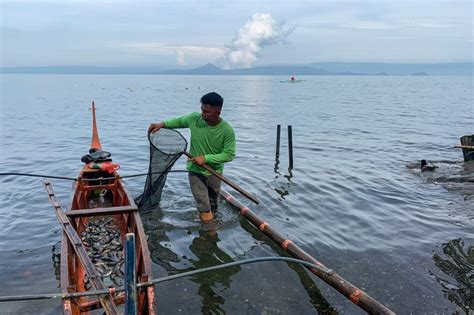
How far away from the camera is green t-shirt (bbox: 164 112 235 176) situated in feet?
27.1

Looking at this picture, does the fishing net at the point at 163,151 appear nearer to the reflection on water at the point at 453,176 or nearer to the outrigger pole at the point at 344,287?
the outrigger pole at the point at 344,287

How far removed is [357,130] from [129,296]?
3050cm

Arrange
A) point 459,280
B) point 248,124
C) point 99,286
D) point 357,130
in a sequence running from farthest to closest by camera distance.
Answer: point 248,124 < point 357,130 < point 459,280 < point 99,286

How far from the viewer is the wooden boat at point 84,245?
5.16 metres

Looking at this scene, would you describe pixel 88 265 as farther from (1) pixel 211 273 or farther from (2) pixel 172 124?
(2) pixel 172 124

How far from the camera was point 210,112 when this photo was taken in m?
7.91

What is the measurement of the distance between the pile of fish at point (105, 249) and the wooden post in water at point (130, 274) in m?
3.06

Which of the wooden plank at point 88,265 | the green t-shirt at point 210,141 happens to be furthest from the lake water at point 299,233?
the green t-shirt at point 210,141

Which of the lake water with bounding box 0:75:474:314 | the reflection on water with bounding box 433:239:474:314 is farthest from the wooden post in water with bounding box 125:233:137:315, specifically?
the reflection on water with bounding box 433:239:474:314

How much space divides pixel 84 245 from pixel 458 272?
7245 millimetres

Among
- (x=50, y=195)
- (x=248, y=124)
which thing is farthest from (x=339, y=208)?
(x=248, y=124)

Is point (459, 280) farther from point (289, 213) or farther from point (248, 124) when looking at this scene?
point (248, 124)

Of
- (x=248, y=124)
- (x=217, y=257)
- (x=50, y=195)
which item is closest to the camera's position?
(x=217, y=257)

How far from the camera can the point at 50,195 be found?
31.8ft
